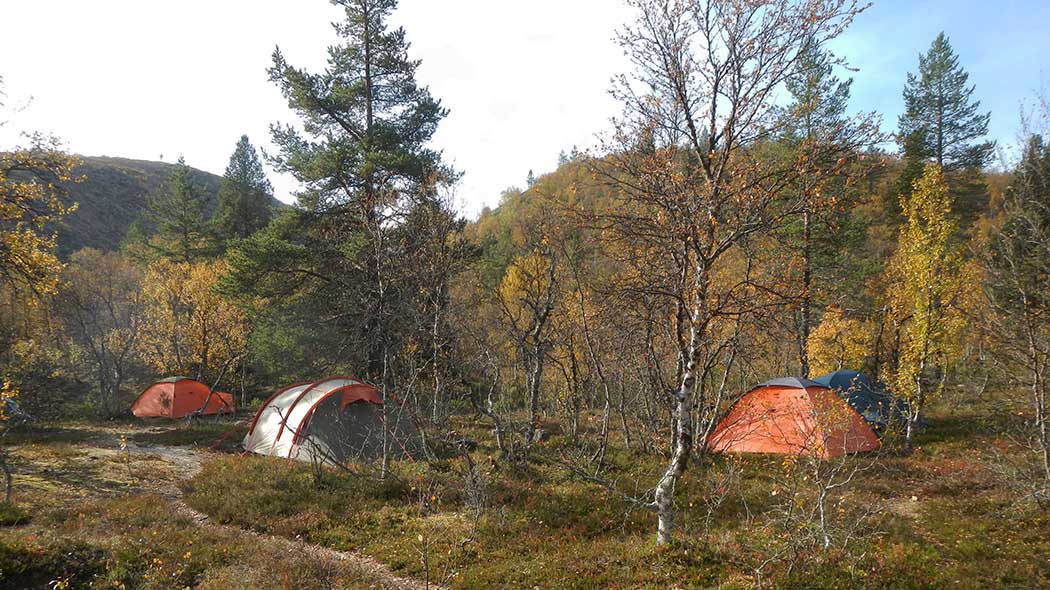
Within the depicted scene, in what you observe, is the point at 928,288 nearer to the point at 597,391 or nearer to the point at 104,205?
the point at 597,391

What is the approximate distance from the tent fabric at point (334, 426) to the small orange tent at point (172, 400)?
34.1ft

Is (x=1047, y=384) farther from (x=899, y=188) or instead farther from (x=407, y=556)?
(x=899, y=188)

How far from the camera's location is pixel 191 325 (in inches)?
1041

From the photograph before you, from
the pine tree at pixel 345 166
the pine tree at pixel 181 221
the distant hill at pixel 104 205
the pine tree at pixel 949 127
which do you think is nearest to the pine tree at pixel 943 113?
the pine tree at pixel 949 127

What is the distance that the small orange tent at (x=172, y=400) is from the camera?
74.9 ft

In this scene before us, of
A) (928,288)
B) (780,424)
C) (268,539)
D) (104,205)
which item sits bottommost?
(268,539)

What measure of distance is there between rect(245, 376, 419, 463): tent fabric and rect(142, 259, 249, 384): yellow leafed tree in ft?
41.3

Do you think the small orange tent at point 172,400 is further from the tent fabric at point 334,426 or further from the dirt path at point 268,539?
the tent fabric at point 334,426

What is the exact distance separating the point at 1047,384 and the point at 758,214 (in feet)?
30.3

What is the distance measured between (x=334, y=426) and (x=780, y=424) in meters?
13.6

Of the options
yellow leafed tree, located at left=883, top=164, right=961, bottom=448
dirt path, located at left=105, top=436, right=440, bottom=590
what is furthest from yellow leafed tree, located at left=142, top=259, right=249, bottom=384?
yellow leafed tree, located at left=883, top=164, right=961, bottom=448

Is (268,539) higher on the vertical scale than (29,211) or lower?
lower

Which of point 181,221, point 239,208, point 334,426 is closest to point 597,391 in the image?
point 334,426

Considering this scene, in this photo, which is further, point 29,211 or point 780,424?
point 780,424
